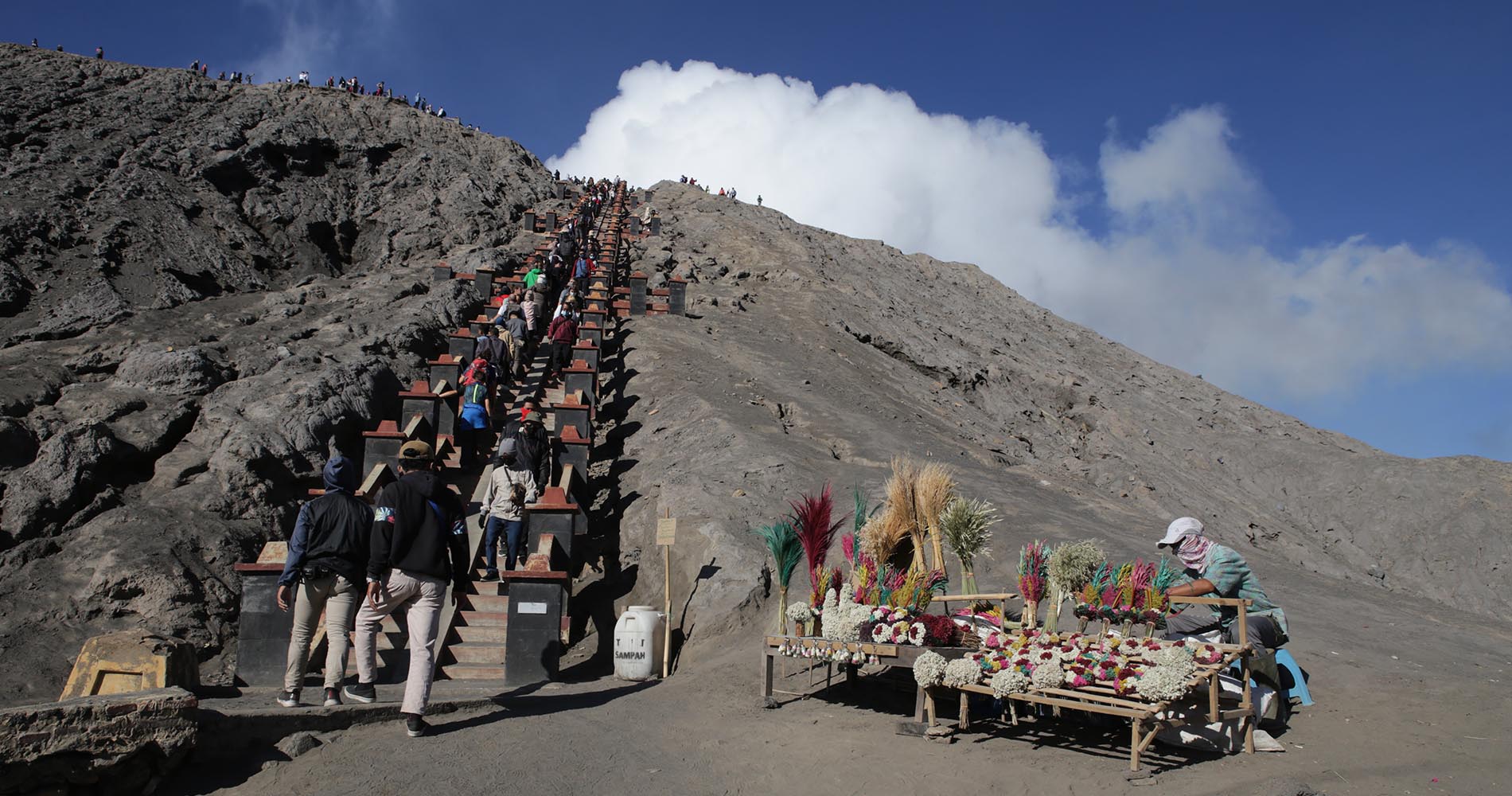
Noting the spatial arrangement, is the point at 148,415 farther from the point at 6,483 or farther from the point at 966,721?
the point at 966,721

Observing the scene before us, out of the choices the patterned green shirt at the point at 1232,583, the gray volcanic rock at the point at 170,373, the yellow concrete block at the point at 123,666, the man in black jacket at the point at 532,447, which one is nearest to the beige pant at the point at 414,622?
the yellow concrete block at the point at 123,666

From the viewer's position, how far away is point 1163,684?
5184 mm

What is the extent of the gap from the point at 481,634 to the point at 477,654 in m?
0.28

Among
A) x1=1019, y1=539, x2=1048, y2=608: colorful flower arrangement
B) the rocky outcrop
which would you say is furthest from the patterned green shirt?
the rocky outcrop

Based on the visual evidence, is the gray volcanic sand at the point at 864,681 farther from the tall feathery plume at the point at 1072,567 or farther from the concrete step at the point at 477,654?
the concrete step at the point at 477,654

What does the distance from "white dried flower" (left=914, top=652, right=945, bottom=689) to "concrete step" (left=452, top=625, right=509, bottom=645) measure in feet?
14.9

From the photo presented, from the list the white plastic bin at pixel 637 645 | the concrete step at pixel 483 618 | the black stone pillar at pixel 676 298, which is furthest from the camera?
the black stone pillar at pixel 676 298

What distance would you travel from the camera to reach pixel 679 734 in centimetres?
623

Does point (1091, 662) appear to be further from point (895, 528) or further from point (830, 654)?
point (895, 528)

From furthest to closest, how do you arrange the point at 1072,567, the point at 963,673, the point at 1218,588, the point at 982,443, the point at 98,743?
the point at 982,443, the point at 1072,567, the point at 1218,588, the point at 963,673, the point at 98,743

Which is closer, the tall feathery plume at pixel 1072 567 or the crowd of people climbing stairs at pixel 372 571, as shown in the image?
the crowd of people climbing stairs at pixel 372 571

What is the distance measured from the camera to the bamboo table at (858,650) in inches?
247

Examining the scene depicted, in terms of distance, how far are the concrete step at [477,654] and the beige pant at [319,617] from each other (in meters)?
2.95

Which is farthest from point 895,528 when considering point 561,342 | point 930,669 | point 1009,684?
point 561,342
